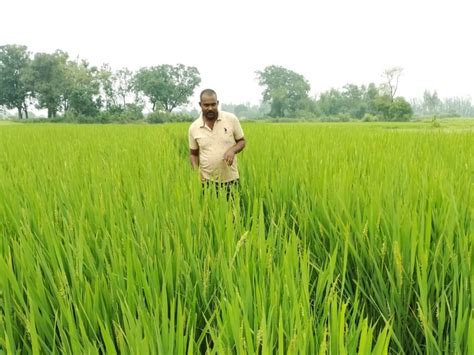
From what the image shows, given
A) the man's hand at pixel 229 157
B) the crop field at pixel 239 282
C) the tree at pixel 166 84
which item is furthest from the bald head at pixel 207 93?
the tree at pixel 166 84

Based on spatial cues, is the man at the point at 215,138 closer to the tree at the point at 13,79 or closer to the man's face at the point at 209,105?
the man's face at the point at 209,105


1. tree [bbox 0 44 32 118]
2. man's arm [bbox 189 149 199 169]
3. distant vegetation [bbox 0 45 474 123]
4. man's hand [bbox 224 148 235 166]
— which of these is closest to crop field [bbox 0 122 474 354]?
man's hand [bbox 224 148 235 166]

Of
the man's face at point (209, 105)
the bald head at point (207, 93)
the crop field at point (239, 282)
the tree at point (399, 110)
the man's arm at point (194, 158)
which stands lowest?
the crop field at point (239, 282)

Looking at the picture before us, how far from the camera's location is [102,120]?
3934cm

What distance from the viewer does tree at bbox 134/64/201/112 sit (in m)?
58.8

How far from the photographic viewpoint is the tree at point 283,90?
66438mm

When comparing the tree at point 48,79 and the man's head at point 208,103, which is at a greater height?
the tree at point 48,79

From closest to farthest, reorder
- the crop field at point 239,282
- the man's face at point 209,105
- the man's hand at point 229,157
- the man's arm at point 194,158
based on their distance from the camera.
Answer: the crop field at point 239,282, the man's hand at point 229,157, the man's face at point 209,105, the man's arm at point 194,158

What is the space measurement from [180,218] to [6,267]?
563mm

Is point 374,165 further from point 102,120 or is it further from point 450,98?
point 450,98

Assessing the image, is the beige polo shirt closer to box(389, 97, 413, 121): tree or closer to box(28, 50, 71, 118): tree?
box(389, 97, 413, 121): tree

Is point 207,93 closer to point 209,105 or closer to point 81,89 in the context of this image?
point 209,105

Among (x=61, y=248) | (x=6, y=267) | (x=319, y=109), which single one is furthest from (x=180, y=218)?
(x=319, y=109)

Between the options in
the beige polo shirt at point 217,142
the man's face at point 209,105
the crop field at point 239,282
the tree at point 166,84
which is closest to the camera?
the crop field at point 239,282
